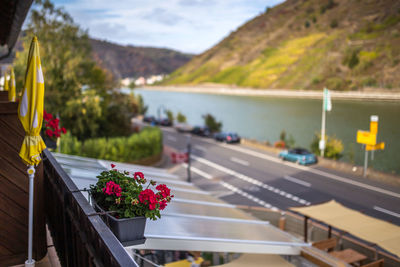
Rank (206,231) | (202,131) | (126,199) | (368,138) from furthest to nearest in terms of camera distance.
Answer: (202,131), (368,138), (206,231), (126,199)

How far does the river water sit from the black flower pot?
5.76 metres

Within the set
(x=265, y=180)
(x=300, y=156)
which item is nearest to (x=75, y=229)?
(x=265, y=180)

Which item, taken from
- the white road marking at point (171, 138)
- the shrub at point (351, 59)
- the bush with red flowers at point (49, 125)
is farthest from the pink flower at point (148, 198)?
the white road marking at point (171, 138)

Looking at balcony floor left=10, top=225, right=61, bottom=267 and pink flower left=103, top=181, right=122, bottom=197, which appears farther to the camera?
balcony floor left=10, top=225, right=61, bottom=267

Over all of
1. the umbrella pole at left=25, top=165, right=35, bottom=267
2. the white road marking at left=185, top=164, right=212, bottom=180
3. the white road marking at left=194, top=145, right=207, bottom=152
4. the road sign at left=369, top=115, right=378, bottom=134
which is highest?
the road sign at left=369, top=115, right=378, bottom=134

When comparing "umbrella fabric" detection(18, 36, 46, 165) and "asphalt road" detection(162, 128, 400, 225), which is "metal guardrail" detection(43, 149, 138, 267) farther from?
"asphalt road" detection(162, 128, 400, 225)

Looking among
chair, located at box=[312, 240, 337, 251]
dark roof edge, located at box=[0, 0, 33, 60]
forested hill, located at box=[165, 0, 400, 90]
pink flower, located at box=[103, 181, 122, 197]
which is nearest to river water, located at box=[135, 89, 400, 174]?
forested hill, located at box=[165, 0, 400, 90]

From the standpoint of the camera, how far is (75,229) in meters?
3.41

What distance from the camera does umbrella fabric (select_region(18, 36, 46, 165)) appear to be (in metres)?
3.79

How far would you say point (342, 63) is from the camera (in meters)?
12.4

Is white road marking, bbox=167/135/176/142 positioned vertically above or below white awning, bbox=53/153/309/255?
below

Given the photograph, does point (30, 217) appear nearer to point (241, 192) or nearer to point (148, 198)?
point (148, 198)

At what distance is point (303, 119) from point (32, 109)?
31007 mm

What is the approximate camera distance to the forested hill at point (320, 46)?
8133 millimetres
